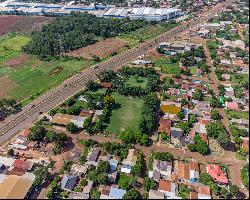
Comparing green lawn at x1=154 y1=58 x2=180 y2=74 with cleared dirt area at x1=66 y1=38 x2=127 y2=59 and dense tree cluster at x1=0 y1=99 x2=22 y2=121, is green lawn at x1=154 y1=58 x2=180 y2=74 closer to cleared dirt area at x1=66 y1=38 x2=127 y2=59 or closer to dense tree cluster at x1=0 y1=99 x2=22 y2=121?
cleared dirt area at x1=66 y1=38 x2=127 y2=59

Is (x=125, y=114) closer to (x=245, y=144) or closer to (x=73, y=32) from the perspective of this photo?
(x=245, y=144)

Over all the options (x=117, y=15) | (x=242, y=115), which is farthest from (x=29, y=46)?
(x=242, y=115)

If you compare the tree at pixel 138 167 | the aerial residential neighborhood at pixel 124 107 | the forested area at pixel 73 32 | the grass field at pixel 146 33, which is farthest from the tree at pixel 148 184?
the grass field at pixel 146 33

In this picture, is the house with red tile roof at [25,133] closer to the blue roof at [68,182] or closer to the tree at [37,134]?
the tree at [37,134]

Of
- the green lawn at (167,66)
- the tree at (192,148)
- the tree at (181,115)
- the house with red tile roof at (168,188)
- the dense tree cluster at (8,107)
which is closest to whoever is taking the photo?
the house with red tile roof at (168,188)

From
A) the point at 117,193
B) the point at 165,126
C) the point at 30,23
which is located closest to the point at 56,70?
the point at 165,126
